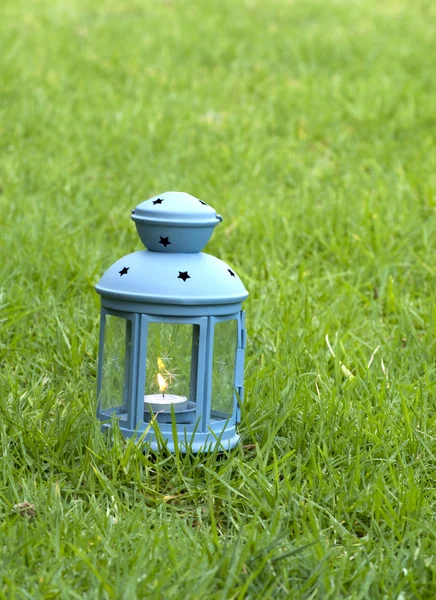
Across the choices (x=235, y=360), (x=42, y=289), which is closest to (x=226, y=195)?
(x=42, y=289)

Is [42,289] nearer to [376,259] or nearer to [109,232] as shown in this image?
[109,232]

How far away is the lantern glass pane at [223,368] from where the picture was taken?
8.27 ft

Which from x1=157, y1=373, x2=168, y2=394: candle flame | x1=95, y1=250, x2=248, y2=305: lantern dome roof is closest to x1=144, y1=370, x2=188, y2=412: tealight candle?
x1=157, y1=373, x2=168, y2=394: candle flame

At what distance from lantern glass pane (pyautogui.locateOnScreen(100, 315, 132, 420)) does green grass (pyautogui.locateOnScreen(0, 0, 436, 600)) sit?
0.13m

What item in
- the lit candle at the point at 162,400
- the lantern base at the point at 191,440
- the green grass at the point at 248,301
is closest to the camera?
the green grass at the point at 248,301

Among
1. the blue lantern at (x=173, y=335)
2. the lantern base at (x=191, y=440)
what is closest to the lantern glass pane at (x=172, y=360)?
the blue lantern at (x=173, y=335)

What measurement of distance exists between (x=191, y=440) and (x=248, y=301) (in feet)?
4.01

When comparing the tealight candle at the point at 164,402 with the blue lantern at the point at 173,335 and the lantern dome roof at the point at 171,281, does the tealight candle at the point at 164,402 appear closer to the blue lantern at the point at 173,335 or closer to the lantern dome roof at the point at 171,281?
the blue lantern at the point at 173,335

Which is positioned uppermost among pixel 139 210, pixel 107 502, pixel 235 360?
pixel 139 210

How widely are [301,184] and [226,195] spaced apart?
21.7 inches

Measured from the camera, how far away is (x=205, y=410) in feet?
7.69

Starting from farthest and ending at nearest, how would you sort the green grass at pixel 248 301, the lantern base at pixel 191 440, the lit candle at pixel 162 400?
the lit candle at pixel 162 400
the lantern base at pixel 191 440
the green grass at pixel 248 301

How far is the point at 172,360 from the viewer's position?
2.52 metres

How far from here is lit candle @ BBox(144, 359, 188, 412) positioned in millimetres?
2434
